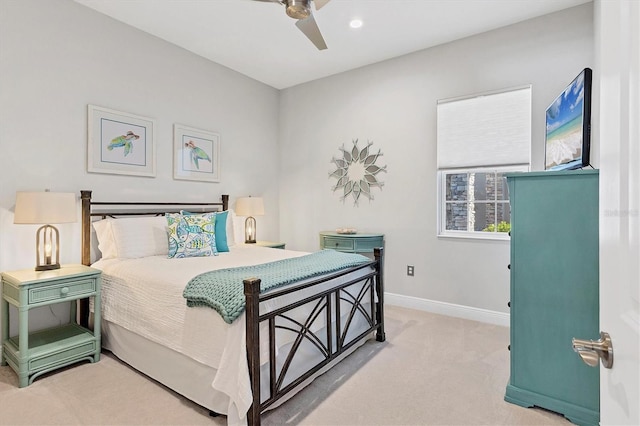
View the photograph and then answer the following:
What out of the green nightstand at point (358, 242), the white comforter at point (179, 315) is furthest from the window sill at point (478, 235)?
the white comforter at point (179, 315)

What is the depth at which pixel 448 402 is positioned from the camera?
2105mm

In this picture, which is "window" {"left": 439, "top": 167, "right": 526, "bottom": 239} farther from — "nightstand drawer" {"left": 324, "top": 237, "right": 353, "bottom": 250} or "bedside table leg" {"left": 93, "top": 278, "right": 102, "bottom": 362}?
"bedside table leg" {"left": 93, "top": 278, "right": 102, "bottom": 362}

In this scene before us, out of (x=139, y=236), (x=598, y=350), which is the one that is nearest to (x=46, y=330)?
(x=139, y=236)

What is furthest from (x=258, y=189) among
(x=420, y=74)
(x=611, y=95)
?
(x=611, y=95)

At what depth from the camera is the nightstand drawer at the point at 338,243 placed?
4.02 meters

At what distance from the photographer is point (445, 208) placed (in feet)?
12.6

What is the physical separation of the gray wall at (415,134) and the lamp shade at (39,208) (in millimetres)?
2895

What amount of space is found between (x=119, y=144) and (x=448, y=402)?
3.46m

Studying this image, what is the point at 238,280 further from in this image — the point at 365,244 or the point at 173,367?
the point at 365,244

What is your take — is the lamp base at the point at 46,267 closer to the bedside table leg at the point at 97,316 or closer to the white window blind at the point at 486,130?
the bedside table leg at the point at 97,316

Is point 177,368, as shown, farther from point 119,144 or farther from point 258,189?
point 258,189

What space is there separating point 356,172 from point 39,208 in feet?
10.3

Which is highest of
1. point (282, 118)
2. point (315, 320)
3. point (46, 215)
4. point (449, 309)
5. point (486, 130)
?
point (282, 118)

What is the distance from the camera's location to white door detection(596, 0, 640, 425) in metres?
0.55
